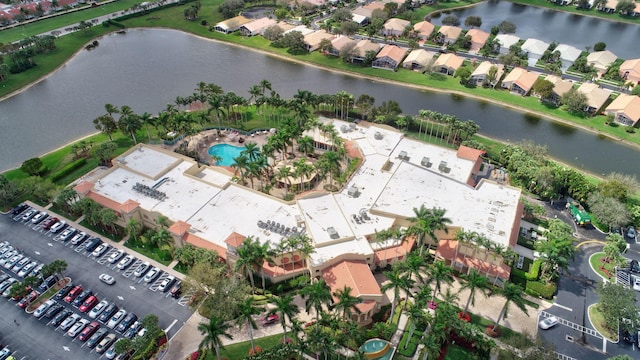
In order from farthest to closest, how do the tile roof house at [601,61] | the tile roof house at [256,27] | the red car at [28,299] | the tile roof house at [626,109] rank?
1. the tile roof house at [256,27]
2. the tile roof house at [601,61]
3. the tile roof house at [626,109]
4. the red car at [28,299]

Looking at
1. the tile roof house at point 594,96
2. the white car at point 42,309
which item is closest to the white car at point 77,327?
the white car at point 42,309

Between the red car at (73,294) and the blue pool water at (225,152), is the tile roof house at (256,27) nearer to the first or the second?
the blue pool water at (225,152)

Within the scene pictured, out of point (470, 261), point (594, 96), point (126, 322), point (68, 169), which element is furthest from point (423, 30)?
point (126, 322)

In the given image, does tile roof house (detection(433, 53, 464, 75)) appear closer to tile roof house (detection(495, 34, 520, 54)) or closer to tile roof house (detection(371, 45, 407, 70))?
tile roof house (detection(371, 45, 407, 70))

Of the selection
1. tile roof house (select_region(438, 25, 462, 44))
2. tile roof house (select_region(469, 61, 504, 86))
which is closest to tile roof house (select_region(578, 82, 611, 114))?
tile roof house (select_region(469, 61, 504, 86))

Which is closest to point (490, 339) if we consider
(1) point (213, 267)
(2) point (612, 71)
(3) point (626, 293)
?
(3) point (626, 293)

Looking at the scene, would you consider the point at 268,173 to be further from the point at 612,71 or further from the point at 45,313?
the point at 612,71

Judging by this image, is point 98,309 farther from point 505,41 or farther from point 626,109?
point 505,41
